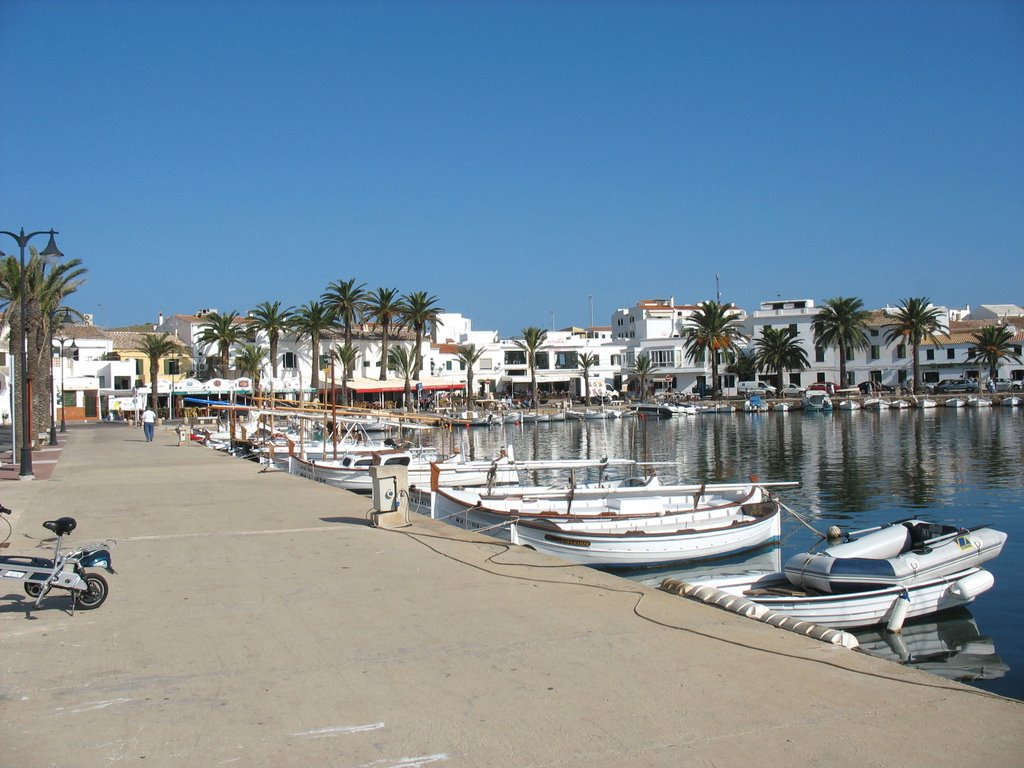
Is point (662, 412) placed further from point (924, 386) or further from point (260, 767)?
point (260, 767)

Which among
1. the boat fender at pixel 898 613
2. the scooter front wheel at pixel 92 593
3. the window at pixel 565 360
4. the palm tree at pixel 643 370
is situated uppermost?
the window at pixel 565 360

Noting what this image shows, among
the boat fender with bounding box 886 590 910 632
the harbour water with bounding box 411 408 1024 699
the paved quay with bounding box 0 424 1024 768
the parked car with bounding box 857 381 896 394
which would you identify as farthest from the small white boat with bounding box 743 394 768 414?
the paved quay with bounding box 0 424 1024 768

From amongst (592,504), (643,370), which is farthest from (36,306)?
(643,370)

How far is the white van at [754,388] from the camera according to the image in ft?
333

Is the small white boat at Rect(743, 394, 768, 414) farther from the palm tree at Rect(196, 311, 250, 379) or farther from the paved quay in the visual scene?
the paved quay

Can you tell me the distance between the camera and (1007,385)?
97.1 m

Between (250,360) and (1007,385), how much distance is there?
78.5 meters

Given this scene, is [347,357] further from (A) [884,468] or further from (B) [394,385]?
(A) [884,468]

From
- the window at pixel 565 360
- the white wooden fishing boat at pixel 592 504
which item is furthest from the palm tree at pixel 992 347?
the white wooden fishing boat at pixel 592 504

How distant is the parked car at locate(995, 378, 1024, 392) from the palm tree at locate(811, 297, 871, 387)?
1505cm

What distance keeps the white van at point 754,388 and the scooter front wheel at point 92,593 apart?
96835mm

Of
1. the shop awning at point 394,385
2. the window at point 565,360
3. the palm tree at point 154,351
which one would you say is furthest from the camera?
the window at point 565,360

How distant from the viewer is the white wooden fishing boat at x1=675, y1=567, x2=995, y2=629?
13.1 metres

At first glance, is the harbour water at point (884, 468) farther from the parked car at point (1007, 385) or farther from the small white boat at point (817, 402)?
the parked car at point (1007, 385)
